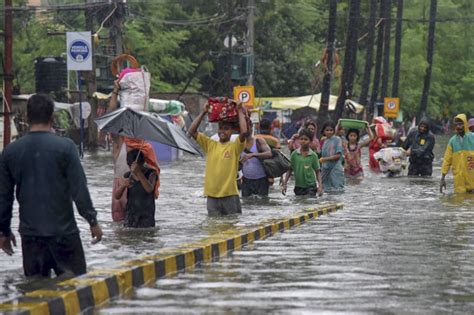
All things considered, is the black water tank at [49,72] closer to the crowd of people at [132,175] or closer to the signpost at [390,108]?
the crowd of people at [132,175]

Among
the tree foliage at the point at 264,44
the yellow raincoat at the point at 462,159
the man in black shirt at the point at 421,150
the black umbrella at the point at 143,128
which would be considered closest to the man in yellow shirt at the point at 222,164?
the black umbrella at the point at 143,128

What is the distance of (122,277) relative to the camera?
10.2 metres

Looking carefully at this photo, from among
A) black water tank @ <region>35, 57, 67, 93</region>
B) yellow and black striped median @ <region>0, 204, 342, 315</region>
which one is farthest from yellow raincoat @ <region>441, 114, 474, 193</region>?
black water tank @ <region>35, 57, 67, 93</region>

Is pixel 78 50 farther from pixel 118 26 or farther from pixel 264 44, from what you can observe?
pixel 264 44

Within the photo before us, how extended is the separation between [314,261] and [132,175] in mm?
3364

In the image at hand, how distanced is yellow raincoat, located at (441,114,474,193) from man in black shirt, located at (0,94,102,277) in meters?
15.2

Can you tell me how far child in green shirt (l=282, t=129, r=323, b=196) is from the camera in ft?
71.5

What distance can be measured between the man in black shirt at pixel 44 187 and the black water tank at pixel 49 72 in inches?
1179

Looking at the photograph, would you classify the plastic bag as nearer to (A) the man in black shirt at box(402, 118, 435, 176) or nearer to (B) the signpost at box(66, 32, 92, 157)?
(A) the man in black shirt at box(402, 118, 435, 176)

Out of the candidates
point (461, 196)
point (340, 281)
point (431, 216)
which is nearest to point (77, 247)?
point (340, 281)

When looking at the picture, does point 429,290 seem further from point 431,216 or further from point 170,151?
point 170,151

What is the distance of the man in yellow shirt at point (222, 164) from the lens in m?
16.4

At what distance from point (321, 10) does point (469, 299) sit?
78.0 m

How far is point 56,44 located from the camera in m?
61.1
